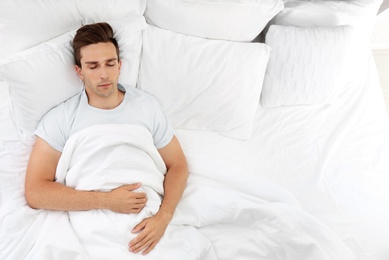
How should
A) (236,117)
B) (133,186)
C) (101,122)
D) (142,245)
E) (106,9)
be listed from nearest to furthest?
1. (142,245)
2. (133,186)
3. (101,122)
4. (106,9)
5. (236,117)

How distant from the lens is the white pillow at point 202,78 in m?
1.74

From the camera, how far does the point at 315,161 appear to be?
1.74m

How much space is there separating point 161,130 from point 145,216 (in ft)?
1.17

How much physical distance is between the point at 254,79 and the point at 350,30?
49 cm

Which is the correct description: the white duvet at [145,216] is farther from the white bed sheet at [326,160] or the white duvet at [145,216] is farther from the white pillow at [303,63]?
the white pillow at [303,63]

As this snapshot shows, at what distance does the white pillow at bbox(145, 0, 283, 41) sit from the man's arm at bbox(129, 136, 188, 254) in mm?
480

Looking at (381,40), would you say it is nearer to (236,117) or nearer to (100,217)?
(236,117)

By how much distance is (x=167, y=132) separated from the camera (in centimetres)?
161

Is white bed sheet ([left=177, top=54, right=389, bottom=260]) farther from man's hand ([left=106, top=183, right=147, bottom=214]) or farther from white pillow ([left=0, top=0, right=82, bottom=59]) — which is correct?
white pillow ([left=0, top=0, right=82, bottom=59])

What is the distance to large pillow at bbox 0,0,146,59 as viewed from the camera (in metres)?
1.52

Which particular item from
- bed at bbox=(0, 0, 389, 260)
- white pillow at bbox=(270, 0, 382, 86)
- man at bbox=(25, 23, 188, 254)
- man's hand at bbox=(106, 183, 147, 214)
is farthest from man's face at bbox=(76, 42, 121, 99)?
white pillow at bbox=(270, 0, 382, 86)

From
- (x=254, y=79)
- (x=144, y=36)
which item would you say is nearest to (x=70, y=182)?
(x=144, y=36)

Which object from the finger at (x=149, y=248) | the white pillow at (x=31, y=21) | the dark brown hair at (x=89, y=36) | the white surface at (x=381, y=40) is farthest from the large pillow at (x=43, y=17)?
the white surface at (x=381, y=40)

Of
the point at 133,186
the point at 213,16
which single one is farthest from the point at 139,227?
the point at 213,16
